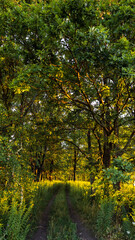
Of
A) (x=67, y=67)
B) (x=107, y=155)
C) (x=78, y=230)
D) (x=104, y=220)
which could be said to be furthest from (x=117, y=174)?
(x=67, y=67)

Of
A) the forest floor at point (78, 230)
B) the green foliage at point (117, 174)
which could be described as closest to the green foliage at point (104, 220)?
the forest floor at point (78, 230)

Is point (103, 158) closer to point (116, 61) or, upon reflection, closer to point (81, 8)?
point (116, 61)

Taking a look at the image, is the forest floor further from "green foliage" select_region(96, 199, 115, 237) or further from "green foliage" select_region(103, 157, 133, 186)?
"green foliage" select_region(103, 157, 133, 186)

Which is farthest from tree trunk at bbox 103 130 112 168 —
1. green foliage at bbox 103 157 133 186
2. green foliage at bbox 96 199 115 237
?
green foliage at bbox 103 157 133 186

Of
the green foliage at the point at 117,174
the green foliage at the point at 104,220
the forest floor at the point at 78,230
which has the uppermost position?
the green foliage at the point at 117,174

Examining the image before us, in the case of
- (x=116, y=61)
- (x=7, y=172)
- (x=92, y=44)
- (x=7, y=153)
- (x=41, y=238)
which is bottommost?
(x=41, y=238)

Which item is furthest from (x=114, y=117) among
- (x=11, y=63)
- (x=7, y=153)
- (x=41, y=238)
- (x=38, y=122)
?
(x=11, y=63)

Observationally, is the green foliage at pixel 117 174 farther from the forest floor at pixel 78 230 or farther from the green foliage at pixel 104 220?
the forest floor at pixel 78 230

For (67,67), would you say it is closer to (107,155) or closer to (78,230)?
(107,155)

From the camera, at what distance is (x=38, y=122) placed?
24.7 ft

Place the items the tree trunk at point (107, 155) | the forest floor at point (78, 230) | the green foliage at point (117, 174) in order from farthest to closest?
the tree trunk at point (107, 155)
the forest floor at point (78, 230)
the green foliage at point (117, 174)

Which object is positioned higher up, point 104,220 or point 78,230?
point 104,220

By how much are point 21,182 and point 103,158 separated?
4084 millimetres

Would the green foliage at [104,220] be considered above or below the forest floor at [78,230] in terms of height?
above
